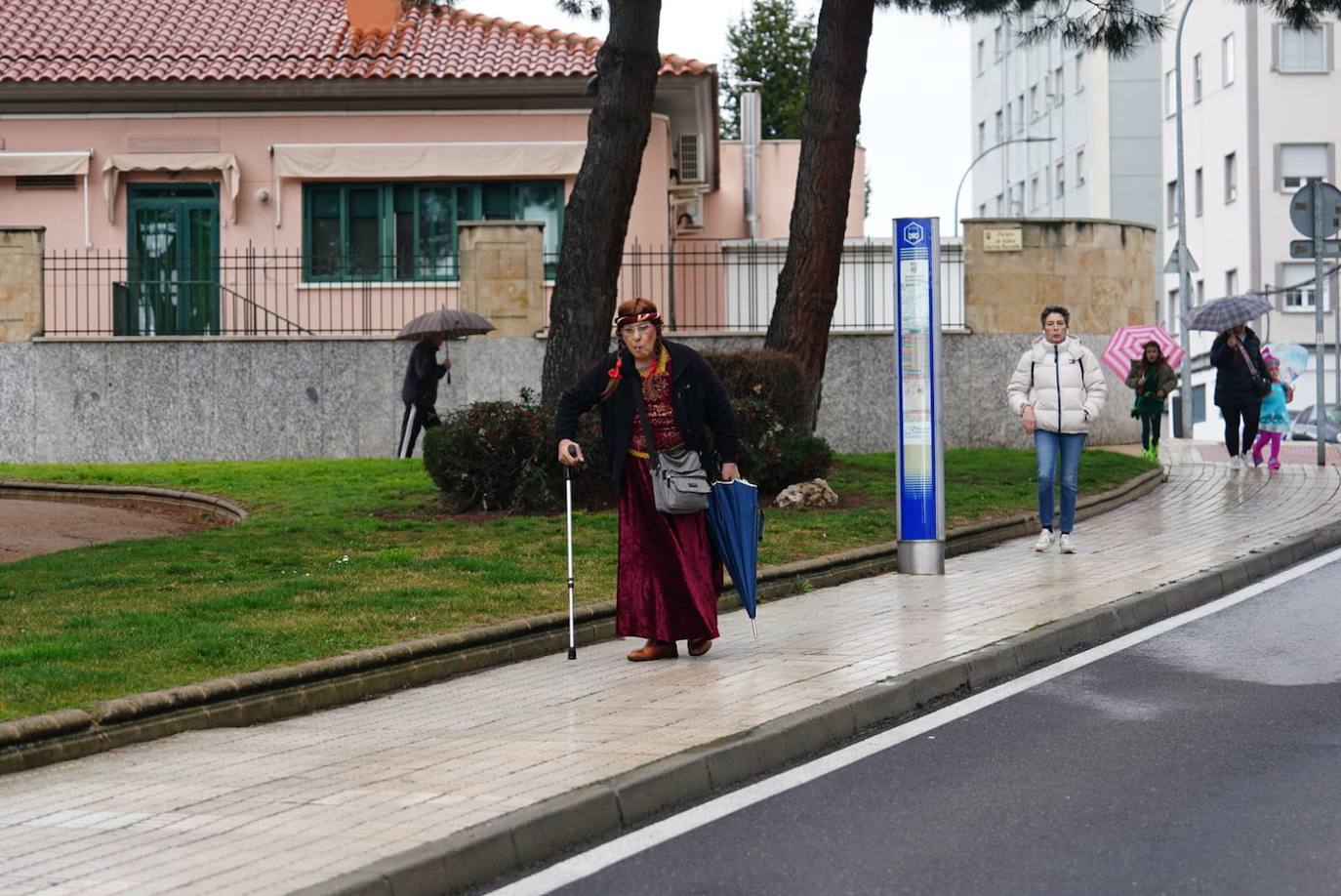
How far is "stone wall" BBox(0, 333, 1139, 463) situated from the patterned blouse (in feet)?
48.4

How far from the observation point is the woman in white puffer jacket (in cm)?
1591

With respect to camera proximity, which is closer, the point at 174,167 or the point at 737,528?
the point at 737,528

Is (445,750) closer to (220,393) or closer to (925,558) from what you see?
(925,558)

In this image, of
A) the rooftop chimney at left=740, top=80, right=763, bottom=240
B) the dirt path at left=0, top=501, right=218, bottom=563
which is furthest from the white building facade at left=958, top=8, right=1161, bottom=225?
the dirt path at left=0, top=501, right=218, bottom=563

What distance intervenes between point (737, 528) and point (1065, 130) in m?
77.1

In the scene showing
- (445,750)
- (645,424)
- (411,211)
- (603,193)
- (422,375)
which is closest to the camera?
(445,750)

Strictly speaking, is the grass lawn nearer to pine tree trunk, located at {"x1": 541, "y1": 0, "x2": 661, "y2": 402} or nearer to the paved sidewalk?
the paved sidewalk

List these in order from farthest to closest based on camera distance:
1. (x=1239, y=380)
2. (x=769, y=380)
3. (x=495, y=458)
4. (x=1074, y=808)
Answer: (x=1239, y=380), (x=769, y=380), (x=495, y=458), (x=1074, y=808)

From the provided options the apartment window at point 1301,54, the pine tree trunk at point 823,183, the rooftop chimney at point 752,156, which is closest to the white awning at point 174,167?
the pine tree trunk at point 823,183

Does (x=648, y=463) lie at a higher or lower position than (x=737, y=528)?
higher

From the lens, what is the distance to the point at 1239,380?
22.9 meters

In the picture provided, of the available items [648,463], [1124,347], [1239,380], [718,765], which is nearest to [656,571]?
[648,463]

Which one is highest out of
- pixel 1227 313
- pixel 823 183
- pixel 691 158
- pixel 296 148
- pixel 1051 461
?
pixel 691 158

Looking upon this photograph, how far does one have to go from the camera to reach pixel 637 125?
1905 cm
